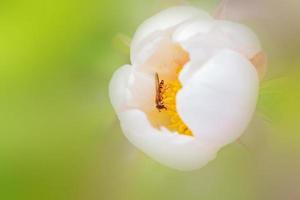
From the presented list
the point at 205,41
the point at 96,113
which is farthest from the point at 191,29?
the point at 96,113

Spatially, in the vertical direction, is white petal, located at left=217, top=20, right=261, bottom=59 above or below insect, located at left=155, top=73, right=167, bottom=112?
above

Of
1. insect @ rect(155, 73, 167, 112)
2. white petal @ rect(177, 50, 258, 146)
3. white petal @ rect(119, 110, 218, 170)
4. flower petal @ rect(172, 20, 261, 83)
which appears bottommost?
white petal @ rect(119, 110, 218, 170)

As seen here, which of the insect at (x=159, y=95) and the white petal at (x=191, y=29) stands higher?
the white petal at (x=191, y=29)

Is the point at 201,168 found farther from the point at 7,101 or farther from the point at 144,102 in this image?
the point at 7,101

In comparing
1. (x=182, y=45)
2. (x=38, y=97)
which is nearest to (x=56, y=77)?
(x=38, y=97)

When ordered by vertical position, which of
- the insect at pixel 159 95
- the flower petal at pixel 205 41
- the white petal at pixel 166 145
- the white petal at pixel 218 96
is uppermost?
the flower petal at pixel 205 41
